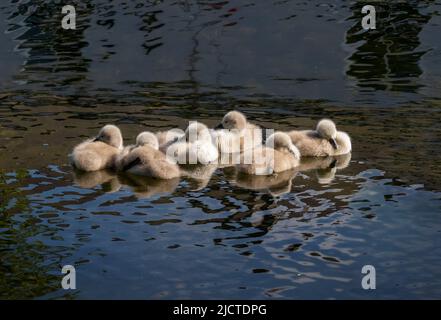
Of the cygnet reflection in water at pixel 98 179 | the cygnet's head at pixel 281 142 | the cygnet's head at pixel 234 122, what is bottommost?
the cygnet reflection in water at pixel 98 179

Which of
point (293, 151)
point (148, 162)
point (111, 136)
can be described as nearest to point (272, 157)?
point (293, 151)

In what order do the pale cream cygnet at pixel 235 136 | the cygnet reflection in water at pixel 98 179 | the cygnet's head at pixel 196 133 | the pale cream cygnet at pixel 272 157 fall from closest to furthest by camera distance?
1. the cygnet reflection in water at pixel 98 179
2. the pale cream cygnet at pixel 272 157
3. the cygnet's head at pixel 196 133
4. the pale cream cygnet at pixel 235 136

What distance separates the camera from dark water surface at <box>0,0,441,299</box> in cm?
744

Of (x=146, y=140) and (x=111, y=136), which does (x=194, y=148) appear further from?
(x=111, y=136)

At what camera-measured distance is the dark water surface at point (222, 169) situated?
7441 millimetres

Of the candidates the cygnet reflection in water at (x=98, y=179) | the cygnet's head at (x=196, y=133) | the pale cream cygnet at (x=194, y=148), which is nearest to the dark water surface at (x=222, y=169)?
the cygnet reflection in water at (x=98, y=179)

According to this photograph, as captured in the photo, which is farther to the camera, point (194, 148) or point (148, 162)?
point (194, 148)

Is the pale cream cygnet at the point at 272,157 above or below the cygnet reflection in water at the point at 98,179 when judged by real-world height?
above

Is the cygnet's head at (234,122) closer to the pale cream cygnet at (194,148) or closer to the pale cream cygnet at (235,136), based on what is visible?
the pale cream cygnet at (235,136)

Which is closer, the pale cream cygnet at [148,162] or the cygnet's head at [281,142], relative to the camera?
the pale cream cygnet at [148,162]

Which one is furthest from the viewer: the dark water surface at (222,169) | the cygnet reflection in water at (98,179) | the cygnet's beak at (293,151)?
the cygnet's beak at (293,151)

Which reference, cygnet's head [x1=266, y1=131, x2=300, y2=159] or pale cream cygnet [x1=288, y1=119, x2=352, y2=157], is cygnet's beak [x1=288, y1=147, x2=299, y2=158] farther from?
pale cream cygnet [x1=288, y1=119, x2=352, y2=157]

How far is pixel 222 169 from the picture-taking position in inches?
417

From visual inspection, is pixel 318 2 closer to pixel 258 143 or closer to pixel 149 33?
pixel 149 33
